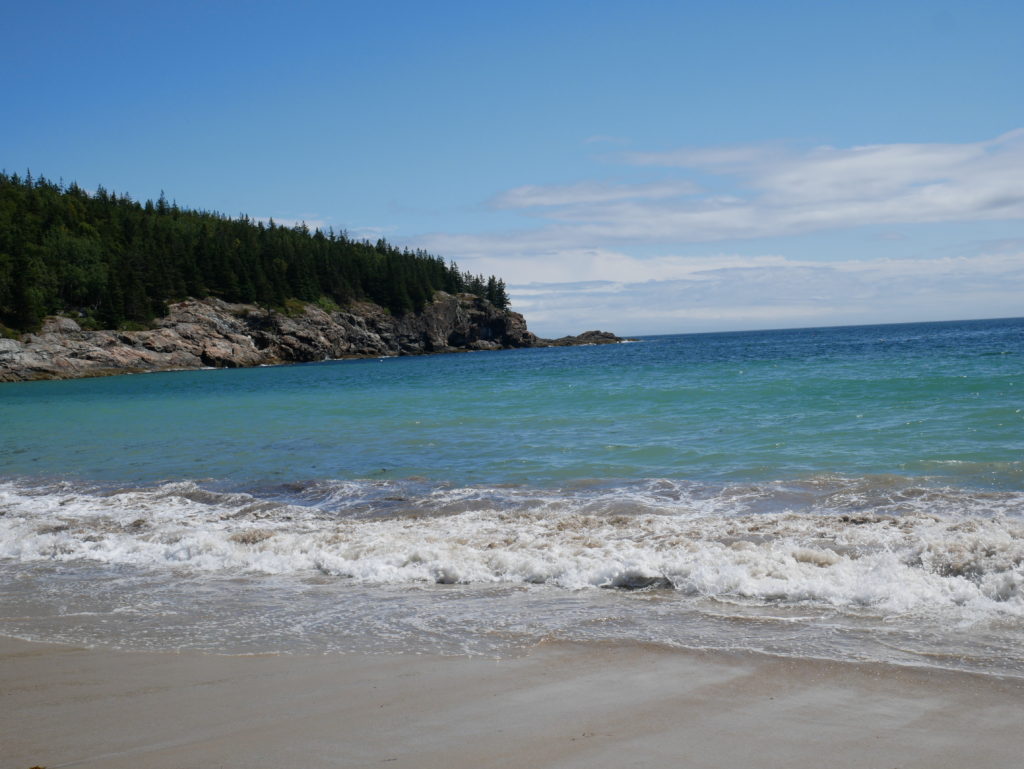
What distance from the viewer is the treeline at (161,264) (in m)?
84.8

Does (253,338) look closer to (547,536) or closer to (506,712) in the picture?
(547,536)

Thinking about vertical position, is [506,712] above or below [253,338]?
below

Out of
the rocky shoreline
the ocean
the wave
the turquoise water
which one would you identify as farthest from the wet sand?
the rocky shoreline

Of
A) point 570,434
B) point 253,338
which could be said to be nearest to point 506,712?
point 570,434

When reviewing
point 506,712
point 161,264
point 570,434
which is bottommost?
point 570,434

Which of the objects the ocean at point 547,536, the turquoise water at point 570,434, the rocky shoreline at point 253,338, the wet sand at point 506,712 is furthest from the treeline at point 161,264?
the wet sand at point 506,712

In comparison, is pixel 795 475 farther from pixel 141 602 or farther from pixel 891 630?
pixel 141 602

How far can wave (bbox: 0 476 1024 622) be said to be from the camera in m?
7.07

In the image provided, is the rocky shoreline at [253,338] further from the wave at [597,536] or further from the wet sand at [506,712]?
the wet sand at [506,712]

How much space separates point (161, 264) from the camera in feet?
312

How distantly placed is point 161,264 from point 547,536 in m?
98.8

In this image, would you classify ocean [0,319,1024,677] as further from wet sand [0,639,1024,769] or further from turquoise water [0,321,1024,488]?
wet sand [0,639,1024,769]

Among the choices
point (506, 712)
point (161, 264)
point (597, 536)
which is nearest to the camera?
point (506, 712)

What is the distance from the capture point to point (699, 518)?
1034 centimetres
